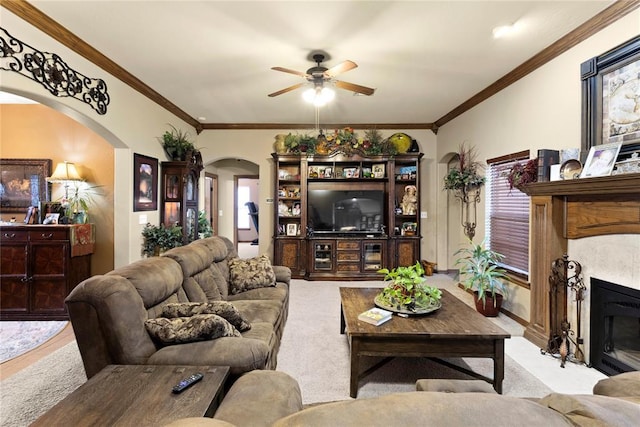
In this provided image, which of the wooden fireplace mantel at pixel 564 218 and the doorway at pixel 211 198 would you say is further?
the doorway at pixel 211 198

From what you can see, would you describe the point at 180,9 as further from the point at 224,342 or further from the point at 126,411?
the point at 126,411

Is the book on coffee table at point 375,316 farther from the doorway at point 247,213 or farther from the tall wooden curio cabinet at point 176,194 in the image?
the doorway at point 247,213

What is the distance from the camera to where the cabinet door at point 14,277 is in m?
3.66

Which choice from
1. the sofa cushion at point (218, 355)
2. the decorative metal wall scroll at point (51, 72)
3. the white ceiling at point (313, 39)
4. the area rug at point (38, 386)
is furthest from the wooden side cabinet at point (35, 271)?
the sofa cushion at point (218, 355)

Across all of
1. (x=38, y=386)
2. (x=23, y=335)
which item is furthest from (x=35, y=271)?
(x=38, y=386)

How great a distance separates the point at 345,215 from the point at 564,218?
11.5 ft

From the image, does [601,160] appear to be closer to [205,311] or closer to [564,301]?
[564,301]

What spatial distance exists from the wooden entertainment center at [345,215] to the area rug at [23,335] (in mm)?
3277

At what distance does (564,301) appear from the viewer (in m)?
2.88

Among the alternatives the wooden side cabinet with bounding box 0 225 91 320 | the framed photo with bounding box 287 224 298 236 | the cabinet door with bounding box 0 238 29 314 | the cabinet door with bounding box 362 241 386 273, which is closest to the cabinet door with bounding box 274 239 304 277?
the framed photo with bounding box 287 224 298 236

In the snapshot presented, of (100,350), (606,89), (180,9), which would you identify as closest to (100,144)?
(180,9)

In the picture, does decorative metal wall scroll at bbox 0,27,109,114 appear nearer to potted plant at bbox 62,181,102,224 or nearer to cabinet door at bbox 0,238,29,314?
potted plant at bbox 62,181,102,224

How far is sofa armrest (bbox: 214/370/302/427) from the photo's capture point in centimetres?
119

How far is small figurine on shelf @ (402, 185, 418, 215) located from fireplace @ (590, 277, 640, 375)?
3.44 meters
